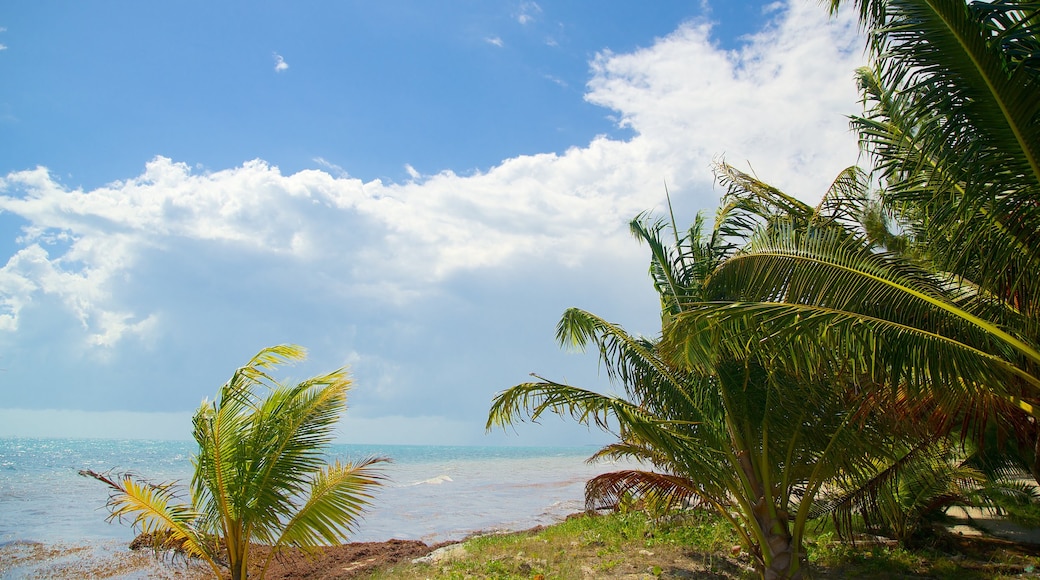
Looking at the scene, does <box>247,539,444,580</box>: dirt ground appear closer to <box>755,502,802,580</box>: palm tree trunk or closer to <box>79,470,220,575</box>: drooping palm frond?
<box>79,470,220,575</box>: drooping palm frond

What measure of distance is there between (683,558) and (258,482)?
6.16 meters

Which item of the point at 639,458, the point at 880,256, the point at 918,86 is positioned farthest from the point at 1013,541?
the point at 918,86

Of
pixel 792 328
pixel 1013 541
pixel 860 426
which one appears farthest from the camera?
pixel 1013 541

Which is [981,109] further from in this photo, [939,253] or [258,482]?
[258,482]

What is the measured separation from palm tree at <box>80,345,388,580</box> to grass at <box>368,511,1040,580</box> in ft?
8.96

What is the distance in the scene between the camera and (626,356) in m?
8.24

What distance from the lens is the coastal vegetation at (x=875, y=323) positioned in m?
4.33

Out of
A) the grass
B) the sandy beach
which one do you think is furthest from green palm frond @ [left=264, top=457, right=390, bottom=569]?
the sandy beach

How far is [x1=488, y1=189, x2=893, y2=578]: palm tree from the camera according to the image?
7.11 metres

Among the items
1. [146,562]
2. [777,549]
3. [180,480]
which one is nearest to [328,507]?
[180,480]

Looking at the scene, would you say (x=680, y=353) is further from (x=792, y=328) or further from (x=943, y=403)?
(x=943, y=403)

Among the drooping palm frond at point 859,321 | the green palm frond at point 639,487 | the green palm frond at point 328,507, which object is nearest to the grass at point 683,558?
the green palm frond at point 639,487

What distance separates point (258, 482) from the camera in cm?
701

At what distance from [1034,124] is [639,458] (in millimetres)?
6460
